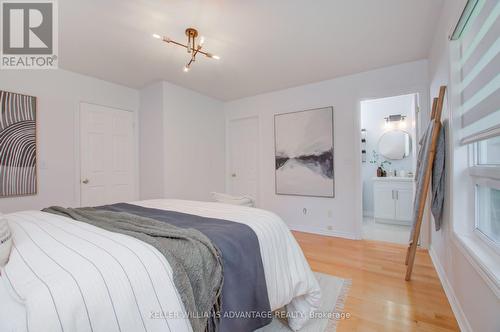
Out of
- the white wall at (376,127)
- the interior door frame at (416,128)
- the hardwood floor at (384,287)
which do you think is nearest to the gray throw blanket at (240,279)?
the hardwood floor at (384,287)

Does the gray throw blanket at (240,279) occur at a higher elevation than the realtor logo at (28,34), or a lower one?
lower

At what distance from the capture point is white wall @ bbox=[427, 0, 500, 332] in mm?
1160

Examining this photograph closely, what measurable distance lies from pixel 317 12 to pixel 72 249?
2379mm

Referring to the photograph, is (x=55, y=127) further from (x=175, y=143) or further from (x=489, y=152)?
(x=489, y=152)

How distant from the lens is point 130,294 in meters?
0.80

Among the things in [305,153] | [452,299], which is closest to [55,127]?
[305,153]

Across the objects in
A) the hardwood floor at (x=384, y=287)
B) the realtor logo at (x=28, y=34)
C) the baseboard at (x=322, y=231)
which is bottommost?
the hardwood floor at (x=384, y=287)

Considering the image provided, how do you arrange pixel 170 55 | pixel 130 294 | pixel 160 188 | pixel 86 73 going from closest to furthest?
1. pixel 130 294
2. pixel 170 55
3. pixel 86 73
4. pixel 160 188

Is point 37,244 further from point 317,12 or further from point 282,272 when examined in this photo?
point 317,12

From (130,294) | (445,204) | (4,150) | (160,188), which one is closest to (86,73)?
(4,150)

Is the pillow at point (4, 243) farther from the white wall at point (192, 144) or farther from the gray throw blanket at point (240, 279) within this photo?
the white wall at point (192, 144)

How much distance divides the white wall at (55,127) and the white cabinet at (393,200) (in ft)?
15.8

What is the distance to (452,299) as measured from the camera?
170 cm

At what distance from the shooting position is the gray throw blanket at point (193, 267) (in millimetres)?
919
